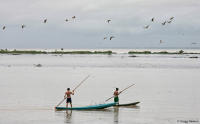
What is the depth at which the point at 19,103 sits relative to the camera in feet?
87.1

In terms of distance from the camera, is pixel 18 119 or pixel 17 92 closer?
pixel 18 119

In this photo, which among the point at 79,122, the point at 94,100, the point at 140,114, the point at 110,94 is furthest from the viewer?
the point at 110,94

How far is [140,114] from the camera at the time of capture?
2325 cm

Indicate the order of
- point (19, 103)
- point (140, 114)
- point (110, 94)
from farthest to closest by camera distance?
point (110, 94) < point (19, 103) < point (140, 114)

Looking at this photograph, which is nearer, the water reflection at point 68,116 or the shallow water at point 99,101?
the water reflection at point 68,116

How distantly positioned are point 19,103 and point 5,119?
17.2 feet

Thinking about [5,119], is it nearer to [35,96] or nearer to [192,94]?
[35,96]

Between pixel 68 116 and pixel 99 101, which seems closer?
pixel 68 116

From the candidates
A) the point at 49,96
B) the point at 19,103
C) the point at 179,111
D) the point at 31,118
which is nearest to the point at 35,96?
the point at 49,96

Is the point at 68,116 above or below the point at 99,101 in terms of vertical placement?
below

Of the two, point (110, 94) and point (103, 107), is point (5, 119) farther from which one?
point (110, 94)

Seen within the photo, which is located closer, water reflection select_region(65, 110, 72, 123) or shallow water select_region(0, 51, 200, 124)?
water reflection select_region(65, 110, 72, 123)

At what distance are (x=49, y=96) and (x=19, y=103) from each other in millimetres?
3889

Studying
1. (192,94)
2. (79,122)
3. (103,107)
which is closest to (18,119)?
(79,122)
